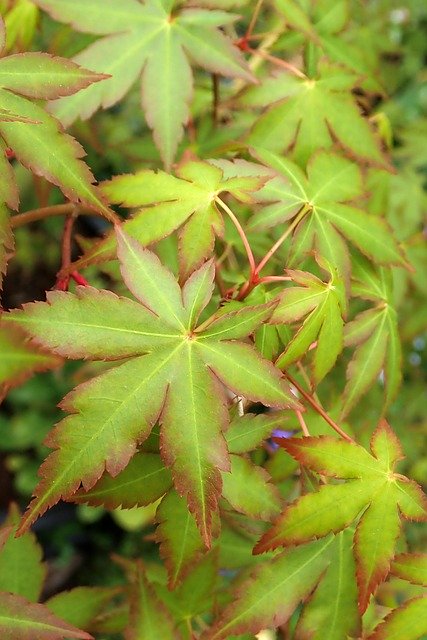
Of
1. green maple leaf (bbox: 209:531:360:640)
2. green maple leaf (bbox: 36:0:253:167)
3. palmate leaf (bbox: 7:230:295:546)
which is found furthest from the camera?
green maple leaf (bbox: 36:0:253:167)

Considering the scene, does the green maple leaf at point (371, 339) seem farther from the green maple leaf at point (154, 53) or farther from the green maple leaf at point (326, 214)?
the green maple leaf at point (154, 53)

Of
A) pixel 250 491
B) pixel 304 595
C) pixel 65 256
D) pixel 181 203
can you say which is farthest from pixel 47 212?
pixel 304 595

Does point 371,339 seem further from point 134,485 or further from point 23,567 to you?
point 23,567

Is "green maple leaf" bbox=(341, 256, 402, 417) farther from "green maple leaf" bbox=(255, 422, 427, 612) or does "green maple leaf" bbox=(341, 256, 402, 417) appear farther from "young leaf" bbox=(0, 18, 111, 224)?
"young leaf" bbox=(0, 18, 111, 224)

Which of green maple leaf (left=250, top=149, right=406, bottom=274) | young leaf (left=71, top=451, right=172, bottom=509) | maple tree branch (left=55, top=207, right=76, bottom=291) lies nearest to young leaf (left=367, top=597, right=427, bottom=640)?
young leaf (left=71, top=451, right=172, bottom=509)

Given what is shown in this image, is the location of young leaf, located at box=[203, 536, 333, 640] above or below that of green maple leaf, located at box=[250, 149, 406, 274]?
below

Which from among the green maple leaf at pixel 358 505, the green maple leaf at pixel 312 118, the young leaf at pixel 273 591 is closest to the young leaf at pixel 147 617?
the young leaf at pixel 273 591

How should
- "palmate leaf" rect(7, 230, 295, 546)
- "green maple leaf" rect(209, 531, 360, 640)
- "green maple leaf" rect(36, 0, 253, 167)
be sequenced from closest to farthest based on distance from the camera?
1. "palmate leaf" rect(7, 230, 295, 546)
2. "green maple leaf" rect(209, 531, 360, 640)
3. "green maple leaf" rect(36, 0, 253, 167)
